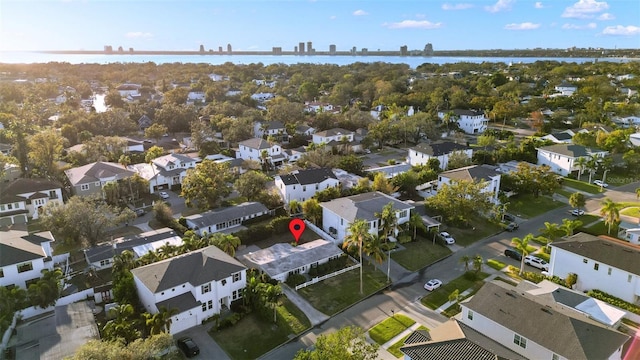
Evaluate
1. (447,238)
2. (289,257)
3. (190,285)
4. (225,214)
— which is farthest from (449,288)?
(225,214)

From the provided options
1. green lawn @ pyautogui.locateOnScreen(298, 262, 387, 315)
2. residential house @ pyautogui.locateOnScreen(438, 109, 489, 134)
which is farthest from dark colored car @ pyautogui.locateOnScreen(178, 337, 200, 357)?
residential house @ pyautogui.locateOnScreen(438, 109, 489, 134)

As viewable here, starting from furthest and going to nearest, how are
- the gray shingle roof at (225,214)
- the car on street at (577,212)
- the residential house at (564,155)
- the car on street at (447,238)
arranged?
1. the residential house at (564,155)
2. the car on street at (577,212)
3. the gray shingle roof at (225,214)
4. the car on street at (447,238)

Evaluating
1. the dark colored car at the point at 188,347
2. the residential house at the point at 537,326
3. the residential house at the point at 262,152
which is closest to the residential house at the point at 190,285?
the dark colored car at the point at 188,347

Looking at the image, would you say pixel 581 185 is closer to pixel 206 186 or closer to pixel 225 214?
pixel 225 214

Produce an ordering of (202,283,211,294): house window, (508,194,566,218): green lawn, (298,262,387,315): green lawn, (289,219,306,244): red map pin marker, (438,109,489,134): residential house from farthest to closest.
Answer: (438,109,489,134): residential house
(508,194,566,218): green lawn
(289,219,306,244): red map pin marker
(298,262,387,315): green lawn
(202,283,211,294): house window

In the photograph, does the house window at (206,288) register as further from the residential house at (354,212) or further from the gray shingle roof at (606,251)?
the gray shingle roof at (606,251)

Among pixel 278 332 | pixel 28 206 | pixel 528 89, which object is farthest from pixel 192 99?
pixel 278 332

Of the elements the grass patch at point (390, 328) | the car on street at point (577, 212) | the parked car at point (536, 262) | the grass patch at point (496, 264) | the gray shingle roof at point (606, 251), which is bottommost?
the grass patch at point (390, 328)

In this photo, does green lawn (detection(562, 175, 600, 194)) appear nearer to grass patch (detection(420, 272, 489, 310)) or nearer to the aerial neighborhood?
the aerial neighborhood
